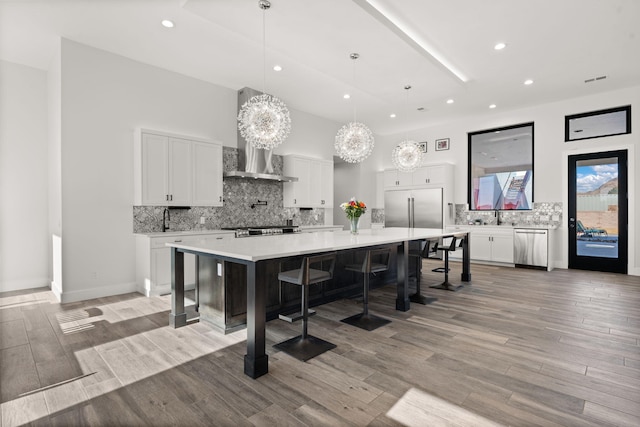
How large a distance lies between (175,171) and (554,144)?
7333mm

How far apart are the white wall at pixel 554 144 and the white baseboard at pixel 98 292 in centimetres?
706

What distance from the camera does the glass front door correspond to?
245 inches

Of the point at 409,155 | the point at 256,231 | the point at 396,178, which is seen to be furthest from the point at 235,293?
the point at 396,178

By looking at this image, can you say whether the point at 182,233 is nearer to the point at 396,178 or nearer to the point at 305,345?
the point at 305,345

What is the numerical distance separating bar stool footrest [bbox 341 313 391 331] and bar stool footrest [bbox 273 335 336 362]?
541 mm

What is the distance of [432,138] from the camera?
28.8 ft

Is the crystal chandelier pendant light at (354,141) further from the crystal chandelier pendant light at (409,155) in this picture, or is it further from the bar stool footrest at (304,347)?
the bar stool footrest at (304,347)

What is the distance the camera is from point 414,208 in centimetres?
845

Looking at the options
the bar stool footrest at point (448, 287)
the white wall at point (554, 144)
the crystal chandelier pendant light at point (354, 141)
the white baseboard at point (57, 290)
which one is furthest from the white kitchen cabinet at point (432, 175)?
the white baseboard at point (57, 290)

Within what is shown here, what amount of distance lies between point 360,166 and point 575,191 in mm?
4760

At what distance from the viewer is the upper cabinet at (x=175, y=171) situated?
4859mm

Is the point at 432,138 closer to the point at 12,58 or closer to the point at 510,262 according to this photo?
the point at 510,262

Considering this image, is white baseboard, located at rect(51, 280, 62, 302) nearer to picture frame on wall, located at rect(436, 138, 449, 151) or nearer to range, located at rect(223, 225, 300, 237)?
range, located at rect(223, 225, 300, 237)

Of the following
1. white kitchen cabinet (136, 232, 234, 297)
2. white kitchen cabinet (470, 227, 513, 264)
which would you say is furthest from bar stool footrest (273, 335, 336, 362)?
white kitchen cabinet (470, 227, 513, 264)
